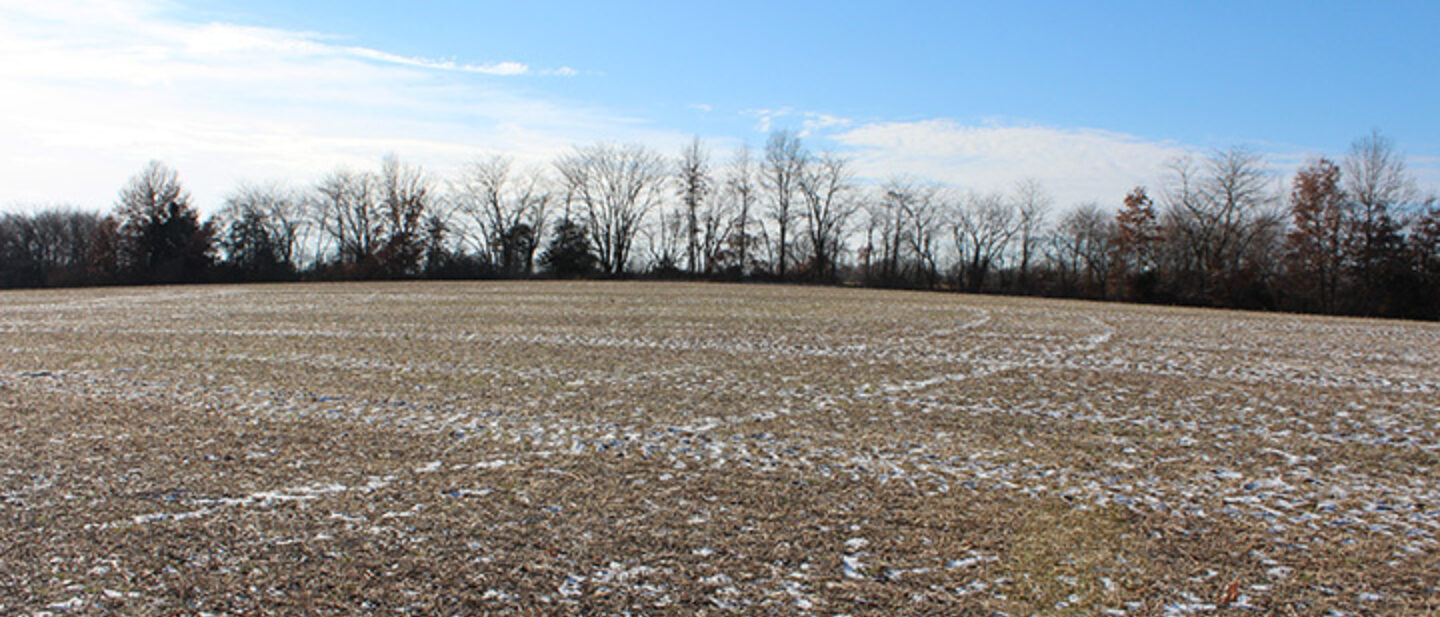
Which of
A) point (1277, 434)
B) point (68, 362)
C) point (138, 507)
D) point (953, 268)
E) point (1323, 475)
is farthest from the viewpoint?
point (953, 268)

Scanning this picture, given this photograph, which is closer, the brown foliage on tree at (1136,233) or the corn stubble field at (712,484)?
the corn stubble field at (712,484)

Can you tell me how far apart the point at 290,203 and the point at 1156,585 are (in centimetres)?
11304

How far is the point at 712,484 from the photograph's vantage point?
816 centimetres

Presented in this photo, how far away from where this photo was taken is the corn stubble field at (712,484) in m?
5.66

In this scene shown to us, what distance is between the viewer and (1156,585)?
18.9 feet

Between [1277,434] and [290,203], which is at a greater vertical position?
[290,203]

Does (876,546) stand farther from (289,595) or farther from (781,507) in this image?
(289,595)

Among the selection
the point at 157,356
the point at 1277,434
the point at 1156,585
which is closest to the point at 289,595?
the point at 1156,585

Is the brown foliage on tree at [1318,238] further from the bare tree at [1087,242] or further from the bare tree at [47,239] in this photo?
the bare tree at [47,239]

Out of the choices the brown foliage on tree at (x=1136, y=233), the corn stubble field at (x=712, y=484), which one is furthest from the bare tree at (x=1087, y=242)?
the corn stubble field at (x=712, y=484)

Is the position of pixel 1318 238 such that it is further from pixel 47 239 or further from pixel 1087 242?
pixel 47 239

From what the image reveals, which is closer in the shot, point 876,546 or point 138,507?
point 876,546

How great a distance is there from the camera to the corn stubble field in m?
5.66

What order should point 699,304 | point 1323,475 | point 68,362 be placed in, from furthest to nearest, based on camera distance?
1. point 699,304
2. point 68,362
3. point 1323,475
